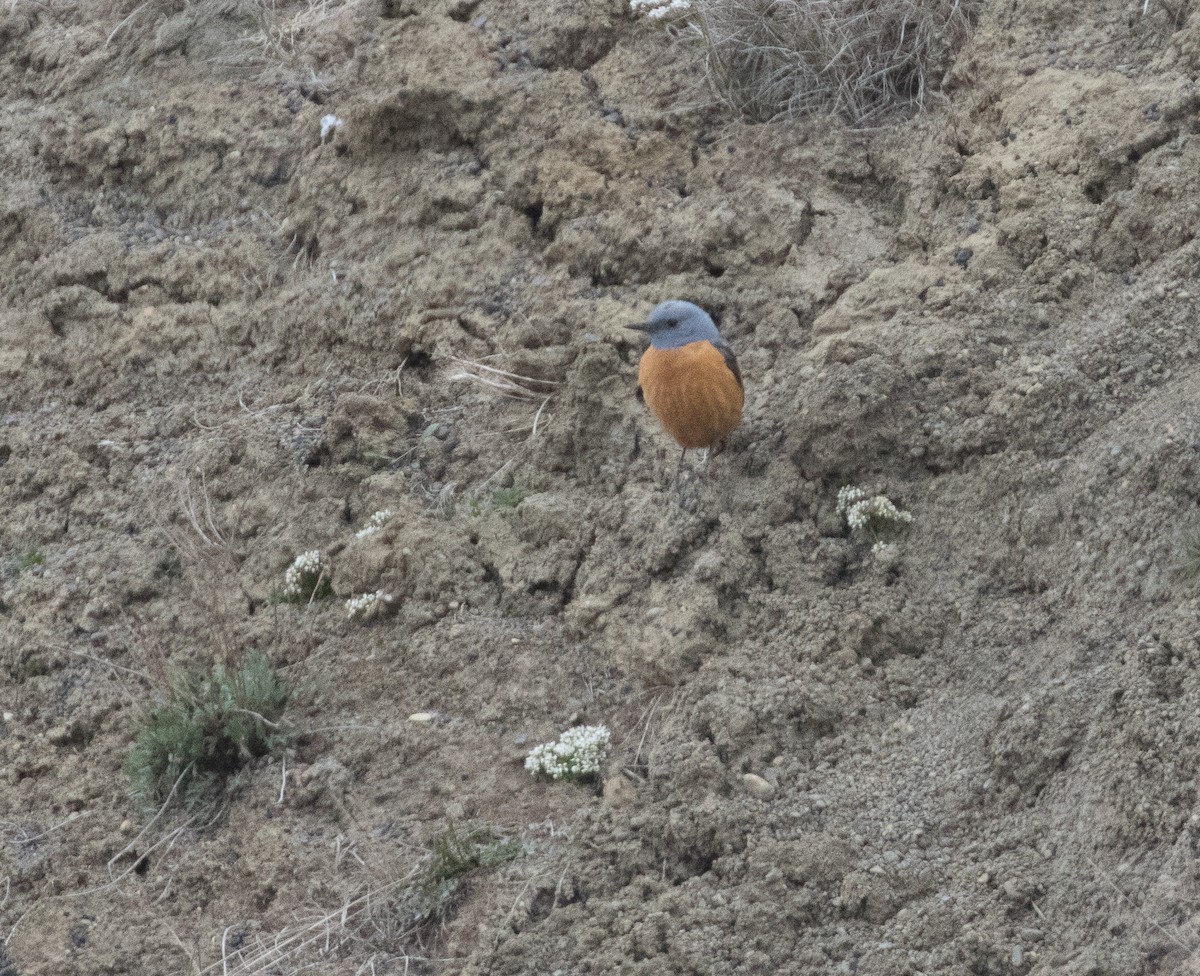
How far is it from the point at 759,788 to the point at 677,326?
193 centimetres

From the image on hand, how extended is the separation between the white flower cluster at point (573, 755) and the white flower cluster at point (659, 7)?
3568 mm

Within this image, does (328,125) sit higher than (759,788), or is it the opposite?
(328,125)

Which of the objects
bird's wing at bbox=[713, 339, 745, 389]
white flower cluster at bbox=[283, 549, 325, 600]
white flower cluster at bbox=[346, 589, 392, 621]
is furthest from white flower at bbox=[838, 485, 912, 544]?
white flower cluster at bbox=[283, 549, 325, 600]

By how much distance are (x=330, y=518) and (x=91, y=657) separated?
108 cm

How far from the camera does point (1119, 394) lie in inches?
181

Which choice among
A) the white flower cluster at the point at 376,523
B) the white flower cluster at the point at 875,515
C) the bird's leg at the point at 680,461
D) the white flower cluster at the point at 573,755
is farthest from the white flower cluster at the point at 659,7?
the white flower cluster at the point at 573,755

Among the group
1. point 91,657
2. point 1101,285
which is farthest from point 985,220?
point 91,657

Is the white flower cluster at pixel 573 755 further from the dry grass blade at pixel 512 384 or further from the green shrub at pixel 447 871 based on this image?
the dry grass blade at pixel 512 384

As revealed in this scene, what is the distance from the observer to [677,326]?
5.30m

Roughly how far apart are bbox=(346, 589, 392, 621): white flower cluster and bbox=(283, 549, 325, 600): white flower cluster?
260mm

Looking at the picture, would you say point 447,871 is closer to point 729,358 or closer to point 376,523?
point 376,523

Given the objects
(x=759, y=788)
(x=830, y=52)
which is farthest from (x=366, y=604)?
(x=830, y=52)

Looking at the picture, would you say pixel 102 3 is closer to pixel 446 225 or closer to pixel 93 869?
pixel 446 225

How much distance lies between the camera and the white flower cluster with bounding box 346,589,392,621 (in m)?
5.25
